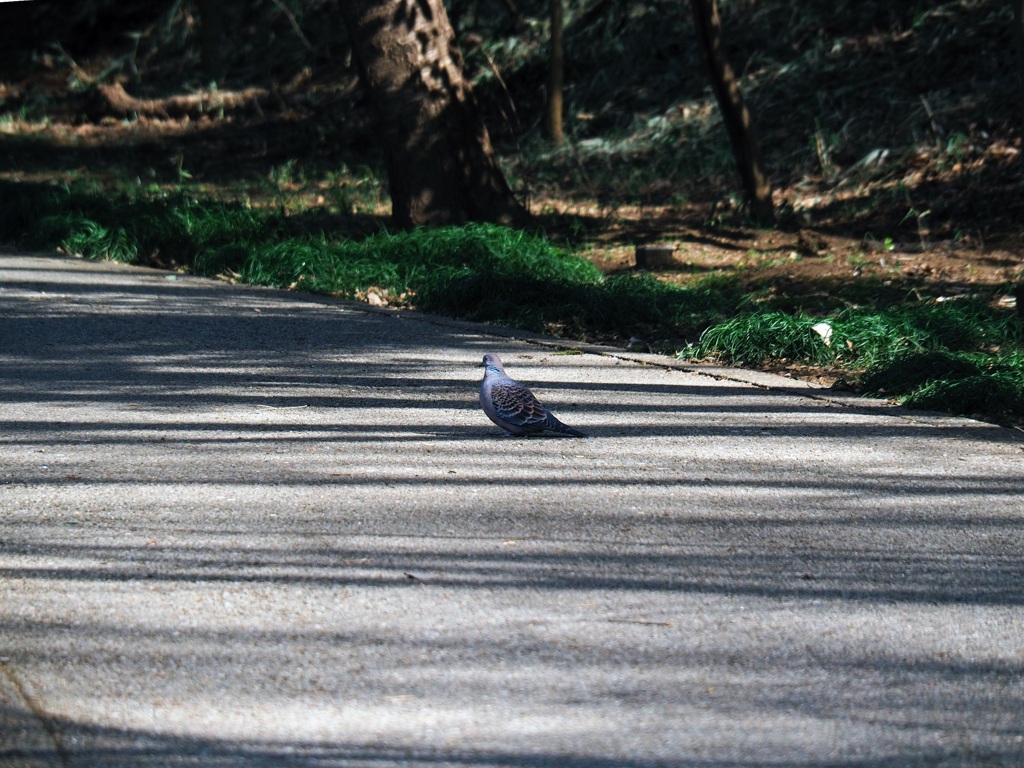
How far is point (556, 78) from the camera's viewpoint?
16.7 metres

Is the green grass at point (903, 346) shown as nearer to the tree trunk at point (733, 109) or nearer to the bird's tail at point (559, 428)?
the bird's tail at point (559, 428)

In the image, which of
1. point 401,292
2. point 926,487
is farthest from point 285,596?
point 401,292

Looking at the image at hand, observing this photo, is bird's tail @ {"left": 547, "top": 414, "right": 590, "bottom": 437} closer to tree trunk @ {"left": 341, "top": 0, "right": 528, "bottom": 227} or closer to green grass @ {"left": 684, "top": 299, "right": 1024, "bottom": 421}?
green grass @ {"left": 684, "top": 299, "right": 1024, "bottom": 421}

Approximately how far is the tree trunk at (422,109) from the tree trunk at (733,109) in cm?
214

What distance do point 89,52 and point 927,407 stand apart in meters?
25.0

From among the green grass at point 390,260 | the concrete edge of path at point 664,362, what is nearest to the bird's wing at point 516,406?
the concrete edge of path at point 664,362

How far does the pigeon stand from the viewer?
5.46m

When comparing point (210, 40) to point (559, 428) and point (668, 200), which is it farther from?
point (559, 428)

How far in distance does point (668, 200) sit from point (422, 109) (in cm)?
368

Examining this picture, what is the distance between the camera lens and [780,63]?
55.7ft

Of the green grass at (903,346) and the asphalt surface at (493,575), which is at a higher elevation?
the green grass at (903,346)

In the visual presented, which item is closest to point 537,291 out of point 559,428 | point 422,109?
point 422,109

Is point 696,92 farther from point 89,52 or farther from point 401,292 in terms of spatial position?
point 89,52

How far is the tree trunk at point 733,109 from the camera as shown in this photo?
11.6m
